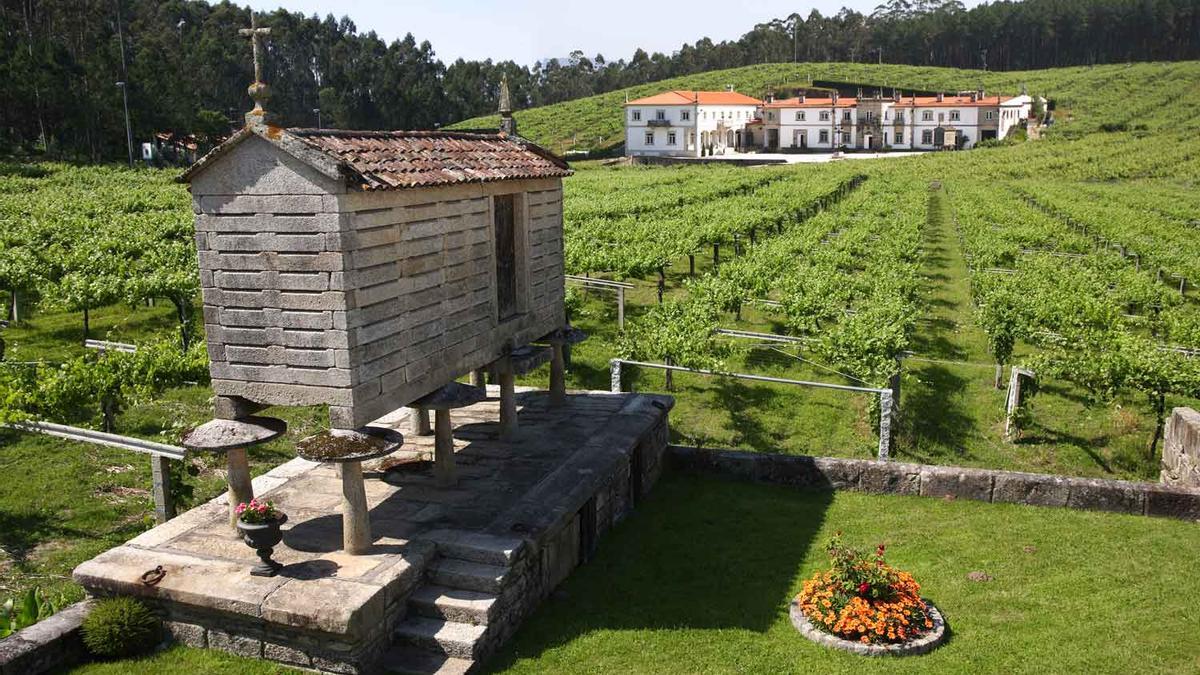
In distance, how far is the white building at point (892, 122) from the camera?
11494 cm

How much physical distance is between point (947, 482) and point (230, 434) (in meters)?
10.3

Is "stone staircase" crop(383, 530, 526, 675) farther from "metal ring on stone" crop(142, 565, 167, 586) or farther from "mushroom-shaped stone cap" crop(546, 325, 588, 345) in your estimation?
"mushroom-shaped stone cap" crop(546, 325, 588, 345)

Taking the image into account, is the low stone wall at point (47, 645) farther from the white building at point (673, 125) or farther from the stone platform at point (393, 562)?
the white building at point (673, 125)

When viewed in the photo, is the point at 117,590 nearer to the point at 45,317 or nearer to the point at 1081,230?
the point at 45,317

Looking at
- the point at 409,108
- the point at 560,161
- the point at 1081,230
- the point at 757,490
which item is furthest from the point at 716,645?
the point at 409,108

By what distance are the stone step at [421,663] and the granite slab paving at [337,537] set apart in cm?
48

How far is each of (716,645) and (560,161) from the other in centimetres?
782

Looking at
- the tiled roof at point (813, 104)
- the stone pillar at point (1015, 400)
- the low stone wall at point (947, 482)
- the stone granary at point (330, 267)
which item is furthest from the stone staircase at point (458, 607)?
the tiled roof at point (813, 104)

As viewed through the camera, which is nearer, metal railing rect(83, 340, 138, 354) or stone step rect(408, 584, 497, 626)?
stone step rect(408, 584, 497, 626)

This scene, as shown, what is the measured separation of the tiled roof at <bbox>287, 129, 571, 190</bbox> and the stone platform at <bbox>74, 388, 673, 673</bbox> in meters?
4.08

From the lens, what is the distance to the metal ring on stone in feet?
32.8

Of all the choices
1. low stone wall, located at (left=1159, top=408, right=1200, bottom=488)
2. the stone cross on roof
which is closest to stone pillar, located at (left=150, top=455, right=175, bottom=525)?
the stone cross on roof

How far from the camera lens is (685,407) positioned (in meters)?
21.1

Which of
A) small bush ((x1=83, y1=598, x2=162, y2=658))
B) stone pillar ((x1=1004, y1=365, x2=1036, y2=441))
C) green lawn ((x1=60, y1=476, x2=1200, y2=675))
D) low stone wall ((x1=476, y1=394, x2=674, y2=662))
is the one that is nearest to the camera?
small bush ((x1=83, y1=598, x2=162, y2=658))
